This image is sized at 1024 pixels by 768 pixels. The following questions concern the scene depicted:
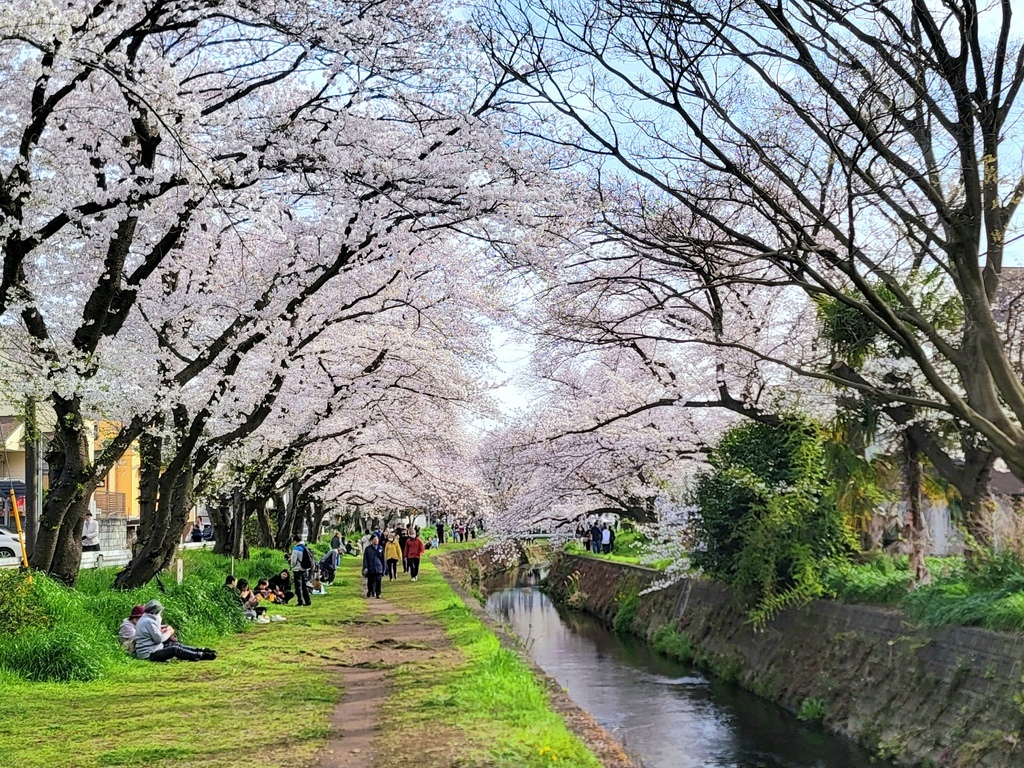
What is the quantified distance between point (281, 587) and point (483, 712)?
1177 cm

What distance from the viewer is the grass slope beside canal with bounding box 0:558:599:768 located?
21.5 ft

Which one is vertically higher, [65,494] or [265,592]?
[65,494]

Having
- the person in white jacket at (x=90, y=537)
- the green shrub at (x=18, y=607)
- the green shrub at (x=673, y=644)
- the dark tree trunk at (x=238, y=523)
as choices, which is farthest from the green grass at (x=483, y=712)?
the person in white jacket at (x=90, y=537)

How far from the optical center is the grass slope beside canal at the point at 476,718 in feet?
21.3

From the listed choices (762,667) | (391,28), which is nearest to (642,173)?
(391,28)

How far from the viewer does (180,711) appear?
26.8ft

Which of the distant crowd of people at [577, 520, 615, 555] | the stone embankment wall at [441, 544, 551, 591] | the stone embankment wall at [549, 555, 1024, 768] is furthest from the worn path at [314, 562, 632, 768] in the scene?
the distant crowd of people at [577, 520, 615, 555]

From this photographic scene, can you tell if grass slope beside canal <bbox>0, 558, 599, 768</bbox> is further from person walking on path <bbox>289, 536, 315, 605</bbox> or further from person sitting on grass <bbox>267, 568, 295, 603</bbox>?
person walking on path <bbox>289, 536, 315, 605</bbox>

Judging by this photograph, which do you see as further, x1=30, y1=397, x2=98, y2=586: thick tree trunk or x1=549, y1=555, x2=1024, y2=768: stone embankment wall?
x1=30, y1=397, x2=98, y2=586: thick tree trunk

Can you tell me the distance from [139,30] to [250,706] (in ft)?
18.3

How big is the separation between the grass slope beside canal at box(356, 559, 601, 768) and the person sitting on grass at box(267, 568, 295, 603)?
24.1ft

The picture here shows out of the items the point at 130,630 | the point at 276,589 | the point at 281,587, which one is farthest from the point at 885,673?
the point at 281,587

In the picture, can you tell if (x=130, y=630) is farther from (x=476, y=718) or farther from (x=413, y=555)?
(x=413, y=555)

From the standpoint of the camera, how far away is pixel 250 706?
8.48 m
